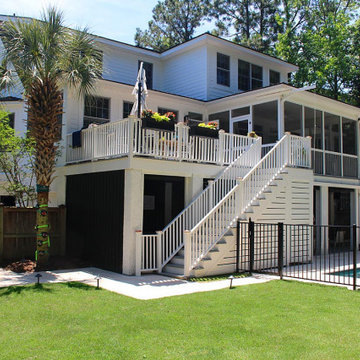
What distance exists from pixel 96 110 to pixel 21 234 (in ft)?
16.3

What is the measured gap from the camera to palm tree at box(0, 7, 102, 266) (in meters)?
10.2

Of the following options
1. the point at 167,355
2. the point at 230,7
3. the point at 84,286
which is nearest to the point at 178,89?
the point at 84,286

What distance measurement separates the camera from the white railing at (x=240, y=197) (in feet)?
32.0

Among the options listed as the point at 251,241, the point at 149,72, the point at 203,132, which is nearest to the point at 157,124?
the point at 203,132

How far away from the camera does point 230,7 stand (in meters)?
34.6

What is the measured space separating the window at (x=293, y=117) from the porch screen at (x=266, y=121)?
0.52m

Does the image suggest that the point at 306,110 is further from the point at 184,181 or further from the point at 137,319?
the point at 137,319

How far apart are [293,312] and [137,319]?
2457mm

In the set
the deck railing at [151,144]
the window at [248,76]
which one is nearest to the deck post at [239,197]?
the deck railing at [151,144]

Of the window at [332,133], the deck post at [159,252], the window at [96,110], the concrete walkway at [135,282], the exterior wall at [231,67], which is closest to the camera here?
the concrete walkway at [135,282]

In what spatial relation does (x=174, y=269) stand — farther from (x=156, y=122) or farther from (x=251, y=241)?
(x=156, y=122)

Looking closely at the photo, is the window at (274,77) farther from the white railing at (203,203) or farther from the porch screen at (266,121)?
the white railing at (203,203)

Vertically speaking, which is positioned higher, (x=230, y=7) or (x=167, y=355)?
(x=230, y=7)

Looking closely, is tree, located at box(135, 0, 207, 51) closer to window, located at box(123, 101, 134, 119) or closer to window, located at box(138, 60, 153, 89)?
window, located at box(138, 60, 153, 89)
